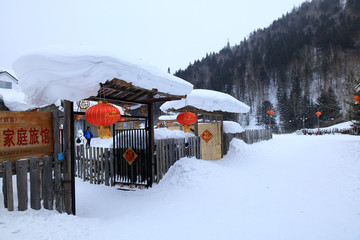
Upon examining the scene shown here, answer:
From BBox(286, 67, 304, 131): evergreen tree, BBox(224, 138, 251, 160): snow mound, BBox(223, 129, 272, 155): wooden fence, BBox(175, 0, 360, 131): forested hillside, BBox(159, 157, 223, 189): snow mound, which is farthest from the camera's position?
BBox(175, 0, 360, 131): forested hillside

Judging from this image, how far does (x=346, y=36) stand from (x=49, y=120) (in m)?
72.0

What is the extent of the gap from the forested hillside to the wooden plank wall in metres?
43.3

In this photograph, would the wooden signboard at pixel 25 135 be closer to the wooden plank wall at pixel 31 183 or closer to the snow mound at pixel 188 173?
the wooden plank wall at pixel 31 183

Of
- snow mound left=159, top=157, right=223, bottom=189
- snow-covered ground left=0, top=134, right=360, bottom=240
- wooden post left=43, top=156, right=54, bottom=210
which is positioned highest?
wooden post left=43, top=156, right=54, bottom=210

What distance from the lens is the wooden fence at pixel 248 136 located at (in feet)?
37.8

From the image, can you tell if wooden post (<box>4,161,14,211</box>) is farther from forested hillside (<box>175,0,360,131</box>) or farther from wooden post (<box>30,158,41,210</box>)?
forested hillside (<box>175,0,360,131</box>)

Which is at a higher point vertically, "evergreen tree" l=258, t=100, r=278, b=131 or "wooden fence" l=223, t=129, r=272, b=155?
"evergreen tree" l=258, t=100, r=278, b=131

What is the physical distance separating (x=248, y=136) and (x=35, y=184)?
13.8 meters

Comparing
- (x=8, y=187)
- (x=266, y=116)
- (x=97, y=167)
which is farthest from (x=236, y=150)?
(x=266, y=116)

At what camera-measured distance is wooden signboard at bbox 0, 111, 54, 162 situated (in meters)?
3.54

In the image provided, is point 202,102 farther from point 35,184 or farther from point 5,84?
point 5,84

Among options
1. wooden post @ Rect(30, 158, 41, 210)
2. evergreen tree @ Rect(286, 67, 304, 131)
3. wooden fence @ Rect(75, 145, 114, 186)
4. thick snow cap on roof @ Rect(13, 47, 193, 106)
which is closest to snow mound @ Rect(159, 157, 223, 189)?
wooden fence @ Rect(75, 145, 114, 186)

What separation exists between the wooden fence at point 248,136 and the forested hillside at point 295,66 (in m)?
25.5

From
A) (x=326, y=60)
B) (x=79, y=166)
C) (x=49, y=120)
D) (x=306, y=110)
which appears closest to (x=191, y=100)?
(x=79, y=166)
